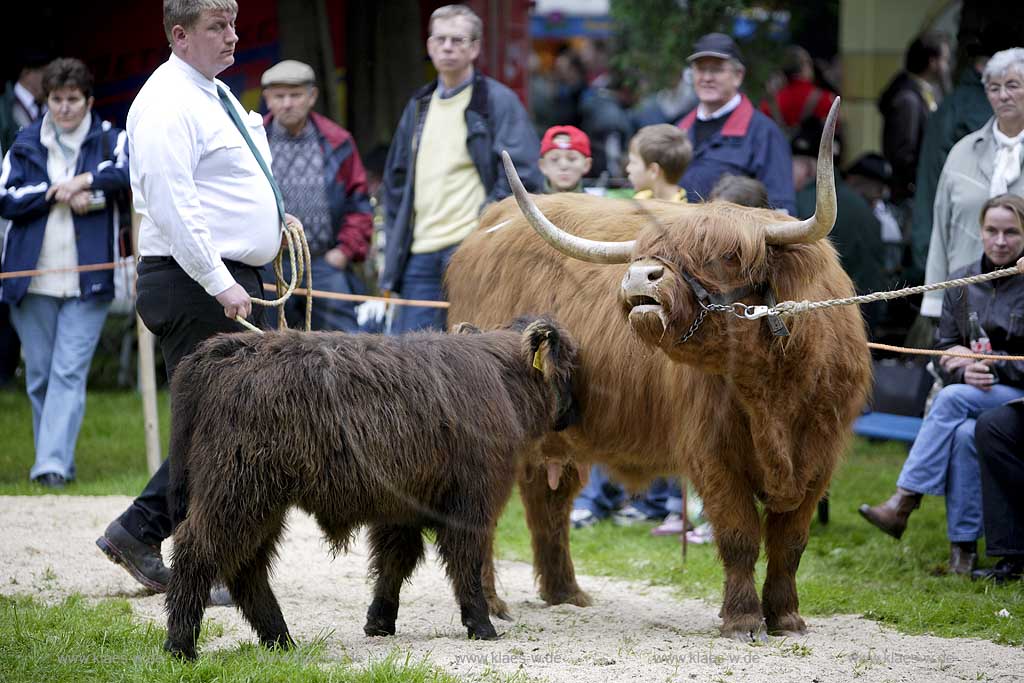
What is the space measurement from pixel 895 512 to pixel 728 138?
2.47 m

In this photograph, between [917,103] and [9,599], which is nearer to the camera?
[9,599]

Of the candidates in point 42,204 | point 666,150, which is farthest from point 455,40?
point 42,204

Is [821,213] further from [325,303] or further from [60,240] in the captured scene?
[60,240]

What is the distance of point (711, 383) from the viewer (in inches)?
213

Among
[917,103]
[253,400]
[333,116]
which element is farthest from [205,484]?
[917,103]

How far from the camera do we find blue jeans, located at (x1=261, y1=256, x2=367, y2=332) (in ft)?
29.0

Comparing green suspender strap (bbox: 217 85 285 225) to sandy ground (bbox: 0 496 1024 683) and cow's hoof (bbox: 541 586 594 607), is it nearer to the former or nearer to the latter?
sandy ground (bbox: 0 496 1024 683)

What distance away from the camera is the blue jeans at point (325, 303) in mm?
Result: 8844

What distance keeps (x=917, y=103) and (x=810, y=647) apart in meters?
8.02

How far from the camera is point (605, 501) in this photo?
867 centimetres

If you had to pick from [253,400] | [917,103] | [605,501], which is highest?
[917,103]

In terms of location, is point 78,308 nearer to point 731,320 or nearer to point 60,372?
point 60,372
